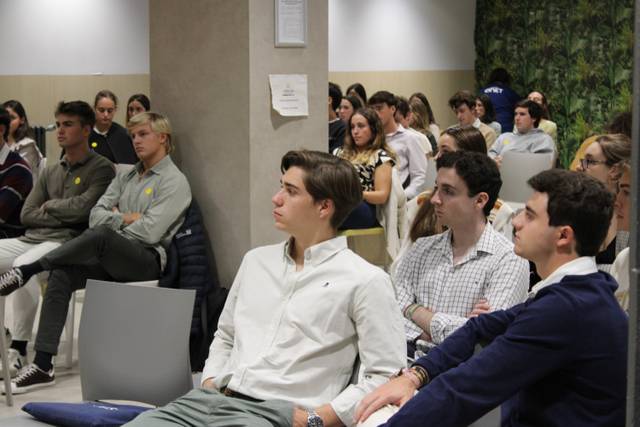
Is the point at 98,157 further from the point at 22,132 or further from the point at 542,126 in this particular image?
the point at 542,126

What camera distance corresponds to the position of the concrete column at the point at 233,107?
4.96 metres

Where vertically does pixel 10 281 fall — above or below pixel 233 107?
below

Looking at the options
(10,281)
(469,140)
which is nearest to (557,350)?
(469,140)

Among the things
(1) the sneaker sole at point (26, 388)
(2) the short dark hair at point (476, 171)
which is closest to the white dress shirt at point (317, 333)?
(2) the short dark hair at point (476, 171)

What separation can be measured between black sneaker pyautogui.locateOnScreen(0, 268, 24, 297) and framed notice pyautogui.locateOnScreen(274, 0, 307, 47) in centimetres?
167

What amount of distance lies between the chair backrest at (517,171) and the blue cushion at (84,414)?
4307 millimetres

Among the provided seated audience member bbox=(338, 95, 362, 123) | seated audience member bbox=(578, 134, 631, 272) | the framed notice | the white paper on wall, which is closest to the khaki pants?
seated audience member bbox=(578, 134, 631, 272)

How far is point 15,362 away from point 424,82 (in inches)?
321

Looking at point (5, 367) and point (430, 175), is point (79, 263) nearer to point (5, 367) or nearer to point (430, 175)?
point (5, 367)

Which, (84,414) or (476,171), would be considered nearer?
(84,414)

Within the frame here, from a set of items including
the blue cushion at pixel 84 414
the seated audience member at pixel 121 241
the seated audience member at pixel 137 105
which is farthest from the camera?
the seated audience member at pixel 137 105

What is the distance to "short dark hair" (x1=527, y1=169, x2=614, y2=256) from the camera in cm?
235

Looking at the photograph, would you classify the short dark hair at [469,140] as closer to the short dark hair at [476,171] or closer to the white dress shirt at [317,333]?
the short dark hair at [476,171]

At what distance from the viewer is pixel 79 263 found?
16.5 ft
